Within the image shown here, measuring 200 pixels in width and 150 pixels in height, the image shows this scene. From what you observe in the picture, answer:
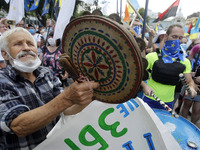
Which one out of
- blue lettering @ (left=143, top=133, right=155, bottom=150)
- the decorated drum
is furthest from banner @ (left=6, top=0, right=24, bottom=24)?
blue lettering @ (left=143, top=133, right=155, bottom=150)

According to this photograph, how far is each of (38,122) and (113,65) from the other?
54 cm

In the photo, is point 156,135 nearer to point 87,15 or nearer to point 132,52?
point 132,52

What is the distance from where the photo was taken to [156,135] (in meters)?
1.04

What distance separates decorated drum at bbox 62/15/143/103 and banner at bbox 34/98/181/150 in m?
0.29

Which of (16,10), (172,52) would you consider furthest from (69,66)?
(16,10)

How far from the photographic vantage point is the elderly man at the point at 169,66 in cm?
215

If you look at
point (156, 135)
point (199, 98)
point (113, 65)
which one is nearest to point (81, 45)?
point (113, 65)

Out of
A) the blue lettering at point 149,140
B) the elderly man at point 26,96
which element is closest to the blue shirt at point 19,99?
the elderly man at point 26,96

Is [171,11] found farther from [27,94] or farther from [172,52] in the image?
[27,94]

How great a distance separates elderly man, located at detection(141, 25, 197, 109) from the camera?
7.07 feet

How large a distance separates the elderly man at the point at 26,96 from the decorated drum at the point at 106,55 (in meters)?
0.10

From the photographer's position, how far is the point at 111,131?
1097 mm

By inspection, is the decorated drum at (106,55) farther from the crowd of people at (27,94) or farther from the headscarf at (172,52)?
the headscarf at (172,52)

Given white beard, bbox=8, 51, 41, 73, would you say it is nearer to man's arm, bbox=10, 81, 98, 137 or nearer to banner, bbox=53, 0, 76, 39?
man's arm, bbox=10, 81, 98, 137
